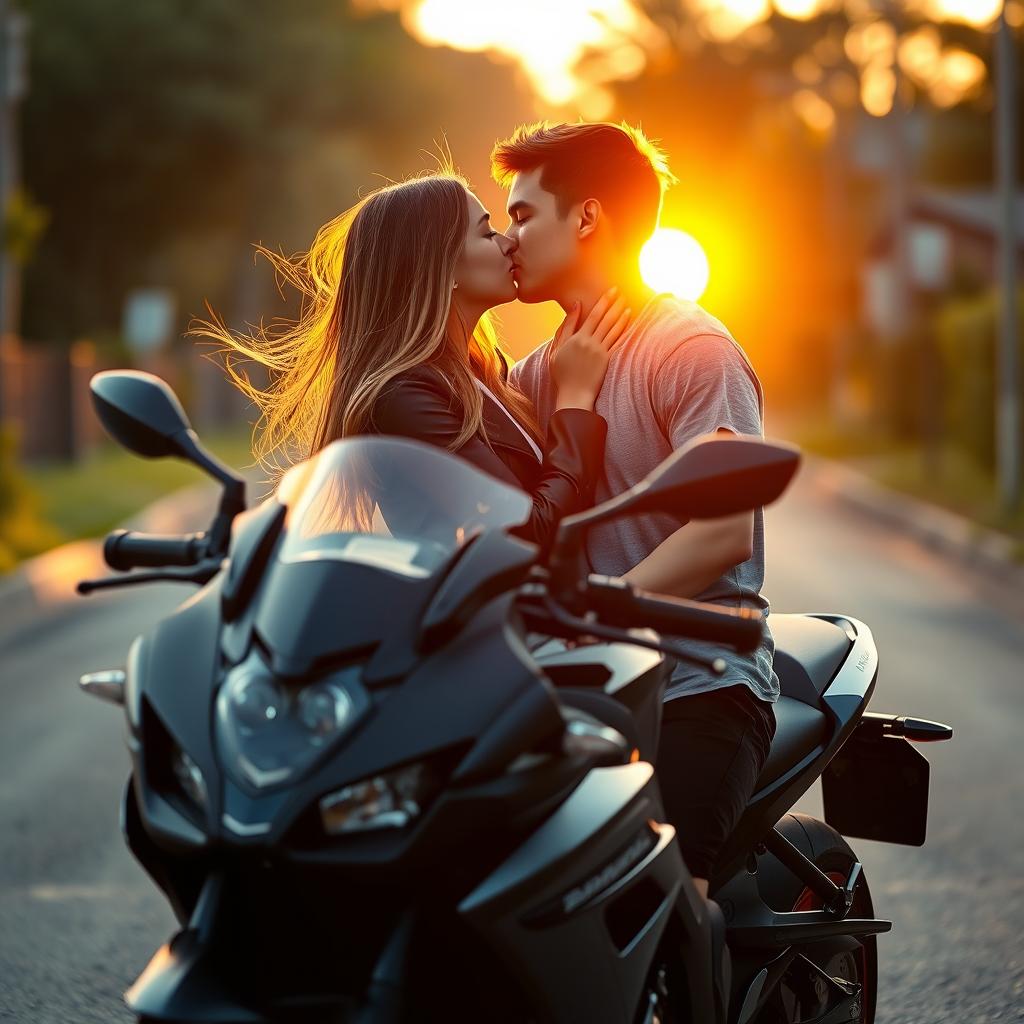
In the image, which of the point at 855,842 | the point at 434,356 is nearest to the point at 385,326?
the point at 434,356

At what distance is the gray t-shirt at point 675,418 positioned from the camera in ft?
11.0

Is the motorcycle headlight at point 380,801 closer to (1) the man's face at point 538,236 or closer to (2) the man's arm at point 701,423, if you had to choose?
(2) the man's arm at point 701,423

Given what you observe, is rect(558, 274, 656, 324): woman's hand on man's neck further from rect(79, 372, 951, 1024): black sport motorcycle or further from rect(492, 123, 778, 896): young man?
rect(79, 372, 951, 1024): black sport motorcycle

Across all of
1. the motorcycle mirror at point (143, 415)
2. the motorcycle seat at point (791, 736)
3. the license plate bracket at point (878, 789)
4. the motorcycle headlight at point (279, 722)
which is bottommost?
the license plate bracket at point (878, 789)

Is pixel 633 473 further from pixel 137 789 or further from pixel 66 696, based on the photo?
pixel 66 696

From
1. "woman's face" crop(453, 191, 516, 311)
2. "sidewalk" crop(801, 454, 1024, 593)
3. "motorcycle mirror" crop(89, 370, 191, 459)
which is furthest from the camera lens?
"sidewalk" crop(801, 454, 1024, 593)

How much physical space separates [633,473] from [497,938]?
1.26 m

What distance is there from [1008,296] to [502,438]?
17513 millimetres

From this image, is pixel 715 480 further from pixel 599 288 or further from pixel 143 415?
pixel 599 288

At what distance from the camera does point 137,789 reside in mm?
2600

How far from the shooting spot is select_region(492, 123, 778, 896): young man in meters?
3.27

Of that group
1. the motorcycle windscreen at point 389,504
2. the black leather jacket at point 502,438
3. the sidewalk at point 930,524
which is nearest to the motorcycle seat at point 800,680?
the black leather jacket at point 502,438

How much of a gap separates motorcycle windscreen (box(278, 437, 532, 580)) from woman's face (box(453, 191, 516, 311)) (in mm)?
866

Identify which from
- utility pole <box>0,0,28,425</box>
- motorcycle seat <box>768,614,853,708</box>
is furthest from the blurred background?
motorcycle seat <box>768,614,853,708</box>
